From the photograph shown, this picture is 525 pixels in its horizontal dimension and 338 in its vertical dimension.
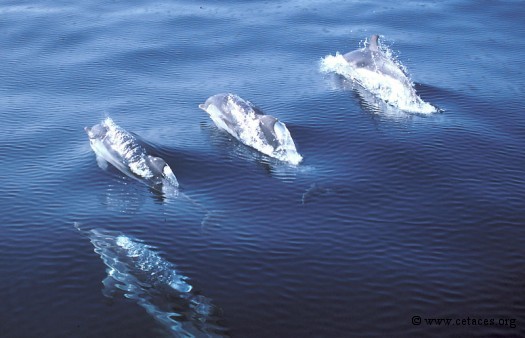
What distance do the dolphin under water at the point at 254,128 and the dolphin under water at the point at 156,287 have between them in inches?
682

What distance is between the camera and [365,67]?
76.9 meters

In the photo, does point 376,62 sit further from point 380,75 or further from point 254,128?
point 254,128

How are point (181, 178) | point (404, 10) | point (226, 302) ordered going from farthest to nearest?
point (404, 10) < point (181, 178) < point (226, 302)

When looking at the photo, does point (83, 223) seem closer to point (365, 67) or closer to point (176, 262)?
point (176, 262)

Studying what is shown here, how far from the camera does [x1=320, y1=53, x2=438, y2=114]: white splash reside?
220ft

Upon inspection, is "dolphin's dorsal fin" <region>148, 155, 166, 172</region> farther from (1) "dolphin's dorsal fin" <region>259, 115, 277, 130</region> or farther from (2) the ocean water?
(1) "dolphin's dorsal fin" <region>259, 115, 277, 130</region>

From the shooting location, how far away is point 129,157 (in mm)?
53562

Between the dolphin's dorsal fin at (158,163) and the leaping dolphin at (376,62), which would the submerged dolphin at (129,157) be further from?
the leaping dolphin at (376,62)

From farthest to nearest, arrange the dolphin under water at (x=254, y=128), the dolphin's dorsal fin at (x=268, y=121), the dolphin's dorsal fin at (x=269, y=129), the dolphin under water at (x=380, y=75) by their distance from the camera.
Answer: the dolphin under water at (x=380, y=75) → the dolphin's dorsal fin at (x=268, y=121) → the dolphin's dorsal fin at (x=269, y=129) → the dolphin under water at (x=254, y=128)

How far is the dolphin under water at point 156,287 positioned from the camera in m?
35.5

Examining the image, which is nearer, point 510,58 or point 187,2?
point 510,58

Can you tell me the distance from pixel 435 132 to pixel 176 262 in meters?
29.8

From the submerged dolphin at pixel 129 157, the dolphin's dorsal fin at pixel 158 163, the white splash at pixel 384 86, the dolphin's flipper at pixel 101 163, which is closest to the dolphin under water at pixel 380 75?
the white splash at pixel 384 86

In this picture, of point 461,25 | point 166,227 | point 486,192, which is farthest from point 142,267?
point 461,25
